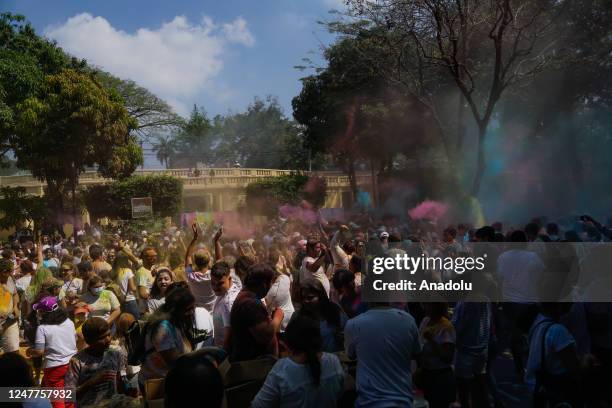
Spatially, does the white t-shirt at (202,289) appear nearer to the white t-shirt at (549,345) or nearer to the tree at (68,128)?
the white t-shirt at (549,345)

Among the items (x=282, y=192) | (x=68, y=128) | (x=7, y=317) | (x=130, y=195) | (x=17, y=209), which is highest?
(x=68, y=128)

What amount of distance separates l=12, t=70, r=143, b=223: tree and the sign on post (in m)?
1.59

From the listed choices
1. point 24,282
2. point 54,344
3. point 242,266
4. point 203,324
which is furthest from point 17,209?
point 203,324

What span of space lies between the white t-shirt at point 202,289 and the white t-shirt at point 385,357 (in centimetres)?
251

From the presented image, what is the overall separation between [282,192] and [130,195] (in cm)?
867

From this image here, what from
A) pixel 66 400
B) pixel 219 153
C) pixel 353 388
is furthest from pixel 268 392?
pixel 219 153

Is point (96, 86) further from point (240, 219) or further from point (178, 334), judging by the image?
point (178, 334)

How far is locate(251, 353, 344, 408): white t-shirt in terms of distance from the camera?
2705 millimetres

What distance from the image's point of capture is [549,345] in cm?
338

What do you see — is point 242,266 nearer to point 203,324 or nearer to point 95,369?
point 203,324

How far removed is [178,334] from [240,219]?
27569mm

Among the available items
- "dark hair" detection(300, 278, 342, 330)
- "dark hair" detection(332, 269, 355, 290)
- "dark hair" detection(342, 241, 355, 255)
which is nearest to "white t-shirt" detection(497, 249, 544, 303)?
"dark hair" detection(332, 269, 355, 290)

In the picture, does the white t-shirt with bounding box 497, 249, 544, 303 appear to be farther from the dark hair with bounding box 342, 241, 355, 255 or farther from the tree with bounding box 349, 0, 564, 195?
the tree with bounding box 349, 0, 564, 195

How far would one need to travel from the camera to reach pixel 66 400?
402 cm
